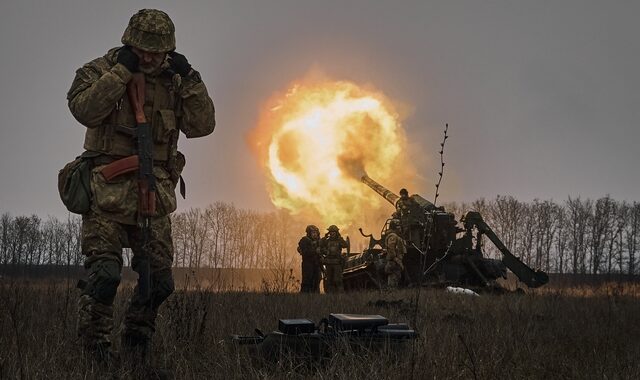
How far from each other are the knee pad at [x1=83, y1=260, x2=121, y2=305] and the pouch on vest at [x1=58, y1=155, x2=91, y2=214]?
0.41 meters

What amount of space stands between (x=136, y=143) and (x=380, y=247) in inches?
607

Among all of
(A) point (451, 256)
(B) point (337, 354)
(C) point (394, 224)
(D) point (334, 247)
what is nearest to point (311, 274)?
(D) point (334, 247)

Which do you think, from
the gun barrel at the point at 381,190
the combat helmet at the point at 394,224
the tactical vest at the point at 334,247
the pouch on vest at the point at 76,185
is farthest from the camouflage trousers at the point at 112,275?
the gun barrel at the point at 381,190

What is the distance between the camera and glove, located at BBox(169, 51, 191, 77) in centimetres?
416

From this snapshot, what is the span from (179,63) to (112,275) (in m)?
1.57

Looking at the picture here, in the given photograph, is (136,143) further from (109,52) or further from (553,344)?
(553,344)

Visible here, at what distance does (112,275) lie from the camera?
3.78 meters

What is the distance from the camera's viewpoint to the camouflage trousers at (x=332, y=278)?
1612 cm

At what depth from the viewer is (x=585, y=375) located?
132 inches

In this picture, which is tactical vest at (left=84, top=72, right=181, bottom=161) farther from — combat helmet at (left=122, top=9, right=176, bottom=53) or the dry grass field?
the dry grass field

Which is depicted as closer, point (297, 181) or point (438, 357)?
point (438, 357)

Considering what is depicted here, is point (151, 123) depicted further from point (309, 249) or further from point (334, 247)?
point (334, 247)

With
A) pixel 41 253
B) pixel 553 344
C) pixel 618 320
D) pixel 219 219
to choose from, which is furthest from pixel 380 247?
pixel 219 219

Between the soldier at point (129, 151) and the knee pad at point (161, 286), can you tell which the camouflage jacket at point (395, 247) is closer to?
the soldier at point (129, 151)
